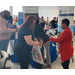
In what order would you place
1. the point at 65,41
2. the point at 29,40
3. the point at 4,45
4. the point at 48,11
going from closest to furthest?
the point at 29,40 < the point at 65,41 < the point at 4,45 < the point at 48,11

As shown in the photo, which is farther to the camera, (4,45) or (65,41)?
(4,45)

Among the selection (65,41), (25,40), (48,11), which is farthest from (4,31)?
(48,11)

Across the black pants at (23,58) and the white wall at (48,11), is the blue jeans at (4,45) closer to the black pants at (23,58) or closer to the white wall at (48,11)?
the black pants at (23,58)

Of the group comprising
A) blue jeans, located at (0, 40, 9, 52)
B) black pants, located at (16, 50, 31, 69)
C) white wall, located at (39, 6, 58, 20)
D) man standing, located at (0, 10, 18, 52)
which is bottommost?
black pants, located at (16, 50, 31, 69)

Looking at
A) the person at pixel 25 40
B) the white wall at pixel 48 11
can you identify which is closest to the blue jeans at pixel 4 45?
the person at pixel 25 40

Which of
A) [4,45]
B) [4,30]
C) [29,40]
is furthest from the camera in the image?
[4,45]

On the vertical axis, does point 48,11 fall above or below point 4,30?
above

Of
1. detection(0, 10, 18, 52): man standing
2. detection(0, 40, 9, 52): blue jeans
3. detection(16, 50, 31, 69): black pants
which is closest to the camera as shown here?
detection(16, 50, 31, 69): black pants

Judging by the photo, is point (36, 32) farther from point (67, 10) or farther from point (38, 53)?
point (67, 10)

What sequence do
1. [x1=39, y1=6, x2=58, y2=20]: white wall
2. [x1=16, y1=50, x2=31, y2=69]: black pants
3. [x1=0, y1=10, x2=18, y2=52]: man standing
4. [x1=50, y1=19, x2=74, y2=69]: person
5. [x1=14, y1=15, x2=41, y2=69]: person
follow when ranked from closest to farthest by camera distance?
[x1=14, y1=15, x2=41, y2=69]: person, [x1=16, y1=50, x2=31, y2=69]: black pants, [x1=50, y1=19, x2=74, y2=69]: person, [x1=0, y1=10, x2=18, y2=52]: man standing, [x1=39, y1=6, x2=58, y2=20]: white wall

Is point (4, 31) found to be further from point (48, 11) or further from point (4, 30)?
point (48, 11)

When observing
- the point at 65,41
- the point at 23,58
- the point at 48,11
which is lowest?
the point at 23,58

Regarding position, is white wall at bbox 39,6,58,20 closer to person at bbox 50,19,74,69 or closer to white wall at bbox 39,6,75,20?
white wall at bbox 39,6,75,20

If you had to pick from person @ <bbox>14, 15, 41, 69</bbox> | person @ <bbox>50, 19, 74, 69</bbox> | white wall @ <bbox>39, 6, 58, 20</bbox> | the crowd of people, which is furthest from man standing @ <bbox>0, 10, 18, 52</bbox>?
white wall @ <bbox>39, 6, 58, 20</bbox>
